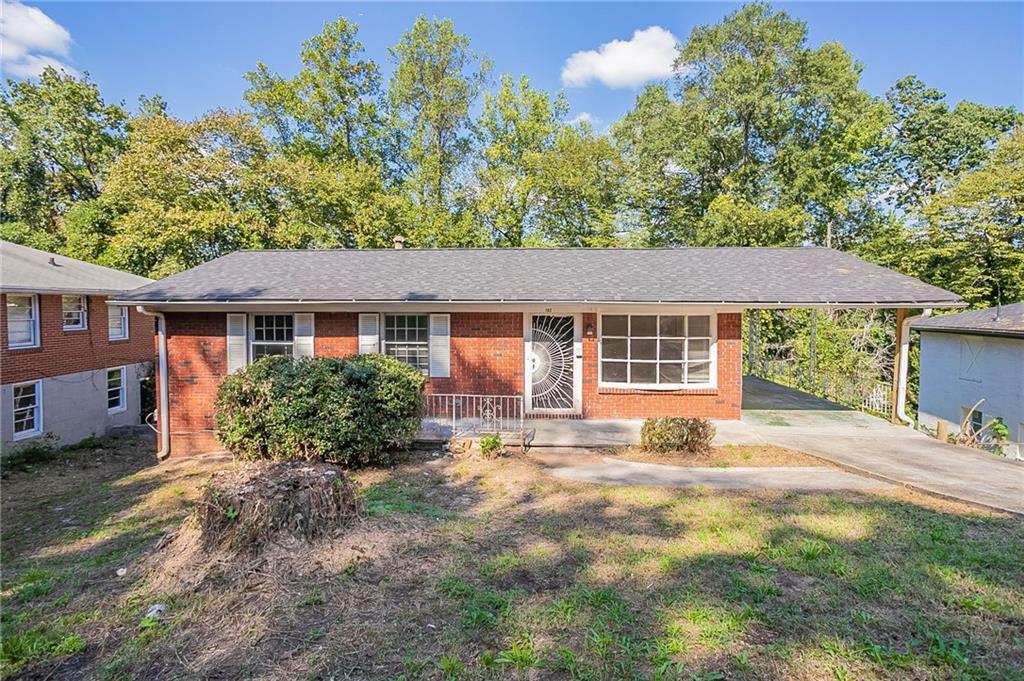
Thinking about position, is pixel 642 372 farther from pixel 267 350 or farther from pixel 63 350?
pixel 63 350

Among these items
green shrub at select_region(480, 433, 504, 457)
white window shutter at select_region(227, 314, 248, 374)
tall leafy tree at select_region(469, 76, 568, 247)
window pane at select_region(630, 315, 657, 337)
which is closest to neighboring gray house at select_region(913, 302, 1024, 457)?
window pane at select_region(630, 315, 657, 337)

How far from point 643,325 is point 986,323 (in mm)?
9892

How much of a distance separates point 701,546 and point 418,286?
A: 7.50 metres

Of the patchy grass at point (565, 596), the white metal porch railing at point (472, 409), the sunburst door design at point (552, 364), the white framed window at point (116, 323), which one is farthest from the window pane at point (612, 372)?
the white framed window at point (116, 323)

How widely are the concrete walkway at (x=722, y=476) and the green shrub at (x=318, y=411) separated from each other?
111 inches

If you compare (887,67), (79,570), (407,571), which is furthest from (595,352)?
(887,67)

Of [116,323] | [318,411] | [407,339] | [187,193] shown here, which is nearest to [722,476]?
[318,411]

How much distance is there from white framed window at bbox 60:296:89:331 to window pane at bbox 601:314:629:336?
16.2 m

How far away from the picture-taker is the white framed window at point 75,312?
14.6 metres

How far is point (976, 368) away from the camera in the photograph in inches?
526

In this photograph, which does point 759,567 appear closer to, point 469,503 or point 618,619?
point 618,619

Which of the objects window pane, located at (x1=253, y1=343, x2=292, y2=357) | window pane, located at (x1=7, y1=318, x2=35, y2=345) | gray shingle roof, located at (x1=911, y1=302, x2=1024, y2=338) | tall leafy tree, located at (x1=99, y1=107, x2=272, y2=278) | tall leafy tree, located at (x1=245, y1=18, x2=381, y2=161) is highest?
tall leafy tree, located at (x1=245, y1=18, x2=381, y2=161)

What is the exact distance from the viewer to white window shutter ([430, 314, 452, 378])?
33.5 ft

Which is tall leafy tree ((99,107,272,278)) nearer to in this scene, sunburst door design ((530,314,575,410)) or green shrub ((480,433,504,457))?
sunburst door design ((530,314,575,410))
